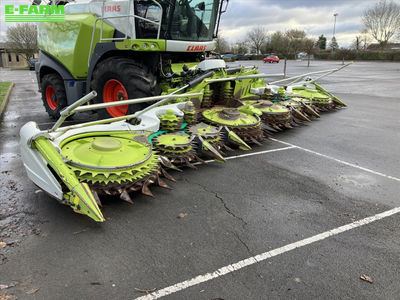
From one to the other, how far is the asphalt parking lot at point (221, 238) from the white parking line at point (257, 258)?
0.01 meters

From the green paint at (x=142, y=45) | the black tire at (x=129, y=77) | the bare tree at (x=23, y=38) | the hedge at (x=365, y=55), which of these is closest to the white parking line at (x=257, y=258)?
the black tire at (x=129, y=77)

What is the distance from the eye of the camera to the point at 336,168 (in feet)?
15.8

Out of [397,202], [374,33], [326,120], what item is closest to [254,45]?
[374,33]

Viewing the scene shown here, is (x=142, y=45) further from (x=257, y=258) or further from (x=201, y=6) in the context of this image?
(x=257, y=258)

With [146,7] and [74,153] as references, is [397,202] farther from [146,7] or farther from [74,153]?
[146,7]

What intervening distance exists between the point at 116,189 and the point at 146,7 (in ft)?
13.5

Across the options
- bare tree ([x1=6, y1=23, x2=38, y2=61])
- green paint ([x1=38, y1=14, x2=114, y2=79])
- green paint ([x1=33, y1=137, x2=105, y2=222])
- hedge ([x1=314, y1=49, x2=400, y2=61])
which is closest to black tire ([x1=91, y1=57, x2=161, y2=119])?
green paint ([x1=38, y1=14, x2=114, y2=79])

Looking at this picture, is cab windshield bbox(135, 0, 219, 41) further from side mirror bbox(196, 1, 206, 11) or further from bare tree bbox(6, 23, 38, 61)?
bare tree bbox(6, 23, 38, 61)

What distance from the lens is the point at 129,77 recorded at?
5.40 m

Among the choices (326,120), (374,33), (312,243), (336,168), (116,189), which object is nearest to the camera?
(312,243)

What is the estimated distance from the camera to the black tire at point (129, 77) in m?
5.33

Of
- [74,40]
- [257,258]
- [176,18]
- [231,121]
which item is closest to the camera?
[257,258]

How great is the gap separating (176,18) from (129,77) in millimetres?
1629

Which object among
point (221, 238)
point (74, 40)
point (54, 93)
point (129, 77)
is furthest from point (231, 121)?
point (54, 93)
